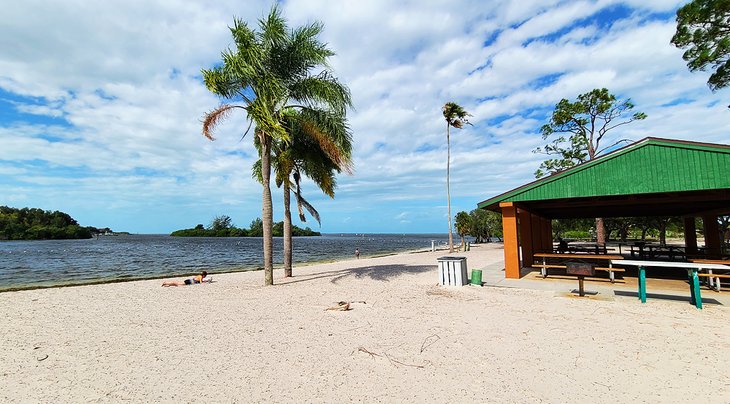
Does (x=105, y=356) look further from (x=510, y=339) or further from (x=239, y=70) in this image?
(x=239, y=70)

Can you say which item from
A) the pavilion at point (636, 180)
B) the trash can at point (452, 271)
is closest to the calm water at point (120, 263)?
the trash can at point (452, 271)

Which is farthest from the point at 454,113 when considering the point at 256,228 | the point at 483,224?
the point at 256,228

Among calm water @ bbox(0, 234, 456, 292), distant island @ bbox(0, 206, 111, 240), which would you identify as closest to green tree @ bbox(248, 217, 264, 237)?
distant island @ bbox(0, 206, 111, 240)

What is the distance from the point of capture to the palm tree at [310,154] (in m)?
10.7

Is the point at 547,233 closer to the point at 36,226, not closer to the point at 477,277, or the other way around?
the point at 477,277

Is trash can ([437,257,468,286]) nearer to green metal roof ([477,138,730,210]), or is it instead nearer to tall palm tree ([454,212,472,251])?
green metal roof ([477,138,730,210])

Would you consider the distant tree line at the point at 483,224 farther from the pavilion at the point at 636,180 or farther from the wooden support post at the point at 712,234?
the pavilion at the point at 636,180

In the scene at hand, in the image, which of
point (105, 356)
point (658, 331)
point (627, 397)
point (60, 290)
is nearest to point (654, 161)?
point (658, 331)

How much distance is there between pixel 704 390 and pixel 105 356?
7.88m

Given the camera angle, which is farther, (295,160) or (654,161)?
(295,160)

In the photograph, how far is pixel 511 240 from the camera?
11266 millimetres

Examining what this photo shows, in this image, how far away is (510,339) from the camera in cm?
552

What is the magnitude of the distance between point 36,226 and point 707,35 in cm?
15898

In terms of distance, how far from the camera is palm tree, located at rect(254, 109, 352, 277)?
421 inches
